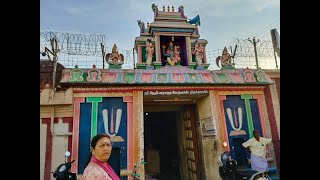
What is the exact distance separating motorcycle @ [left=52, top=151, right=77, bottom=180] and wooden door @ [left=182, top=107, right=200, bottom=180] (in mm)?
4593

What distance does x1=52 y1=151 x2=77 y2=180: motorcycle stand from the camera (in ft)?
19.8

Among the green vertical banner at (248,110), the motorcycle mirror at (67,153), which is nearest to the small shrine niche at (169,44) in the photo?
the green vertical banner at (248,110)

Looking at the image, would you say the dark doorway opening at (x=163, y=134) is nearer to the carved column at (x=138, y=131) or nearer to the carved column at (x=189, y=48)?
the carved column at (x=189, y=48)

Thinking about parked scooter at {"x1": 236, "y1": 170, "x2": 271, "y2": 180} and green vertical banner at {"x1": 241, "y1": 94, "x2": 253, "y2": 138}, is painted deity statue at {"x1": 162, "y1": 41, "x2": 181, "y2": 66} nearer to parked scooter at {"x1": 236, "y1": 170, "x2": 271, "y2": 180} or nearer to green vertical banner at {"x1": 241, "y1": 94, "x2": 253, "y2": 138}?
green vertical banner at {"x1": 241, "y1": 94, "x2": 253, "y2": 138}

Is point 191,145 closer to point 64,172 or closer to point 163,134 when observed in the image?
point 163,134

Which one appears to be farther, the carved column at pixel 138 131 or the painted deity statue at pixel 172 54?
the painted deity statue at pixel 172 54

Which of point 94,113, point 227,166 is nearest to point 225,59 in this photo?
point 227,166

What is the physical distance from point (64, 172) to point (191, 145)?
4.94 metres

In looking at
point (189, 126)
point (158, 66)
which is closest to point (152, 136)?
point (189, 126)

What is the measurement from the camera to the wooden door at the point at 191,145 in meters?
8.64

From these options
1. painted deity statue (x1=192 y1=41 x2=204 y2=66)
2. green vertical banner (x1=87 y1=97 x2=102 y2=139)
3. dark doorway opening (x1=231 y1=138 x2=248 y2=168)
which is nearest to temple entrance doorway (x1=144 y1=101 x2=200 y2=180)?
dark doorway opening (x1=231 y1=138 x2=248 y2=168)

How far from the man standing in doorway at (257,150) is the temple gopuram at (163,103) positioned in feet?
0.80
